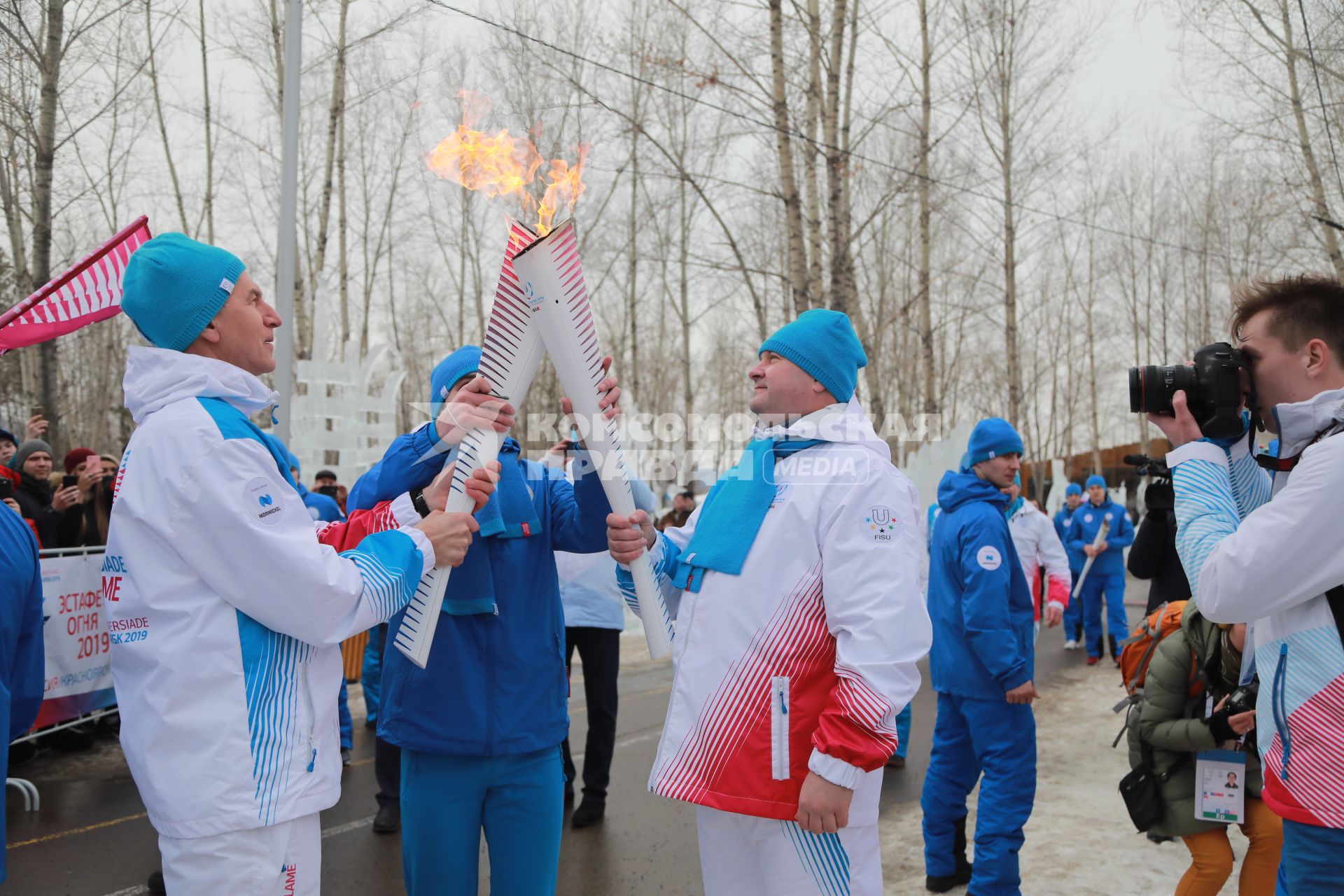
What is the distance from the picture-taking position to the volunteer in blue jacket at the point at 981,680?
158 inches

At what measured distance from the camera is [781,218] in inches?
899

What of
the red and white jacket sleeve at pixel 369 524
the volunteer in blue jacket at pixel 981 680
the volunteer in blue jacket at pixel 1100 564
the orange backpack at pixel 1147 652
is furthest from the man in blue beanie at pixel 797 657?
the volunteer in blue jacket at pixel 1100 564

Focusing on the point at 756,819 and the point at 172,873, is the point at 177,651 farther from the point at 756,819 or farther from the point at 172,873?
the point at 756,819

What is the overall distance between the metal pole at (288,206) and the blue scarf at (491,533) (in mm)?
6645

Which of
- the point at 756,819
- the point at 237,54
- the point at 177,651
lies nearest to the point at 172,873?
the point at 177,651

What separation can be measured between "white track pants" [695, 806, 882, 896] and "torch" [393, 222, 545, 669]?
3.04 feet

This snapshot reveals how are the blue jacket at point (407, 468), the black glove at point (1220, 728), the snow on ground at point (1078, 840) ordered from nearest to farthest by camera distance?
1. the blue jacket at point (407, 468)
2. the black glove at point (1220, 728)
3. the snow on ground at point (1078, 840)

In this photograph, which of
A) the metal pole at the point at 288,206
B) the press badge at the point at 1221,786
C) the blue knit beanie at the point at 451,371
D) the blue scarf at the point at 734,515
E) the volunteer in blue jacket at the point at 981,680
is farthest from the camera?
the metal pole at the point at 288,206

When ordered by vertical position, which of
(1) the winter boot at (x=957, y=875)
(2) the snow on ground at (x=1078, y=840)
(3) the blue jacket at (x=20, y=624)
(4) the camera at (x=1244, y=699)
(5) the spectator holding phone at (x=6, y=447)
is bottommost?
(2) the snow on ground at (x=1078, y=840)

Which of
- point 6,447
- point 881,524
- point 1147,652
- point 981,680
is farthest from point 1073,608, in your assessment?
point 6,447

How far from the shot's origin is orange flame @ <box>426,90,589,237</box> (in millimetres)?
2803

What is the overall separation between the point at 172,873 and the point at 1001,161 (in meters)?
21.3

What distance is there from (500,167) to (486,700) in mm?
1633

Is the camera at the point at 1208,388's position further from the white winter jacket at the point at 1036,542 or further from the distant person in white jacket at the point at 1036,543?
the white winter jacket at the point at 1036,542
